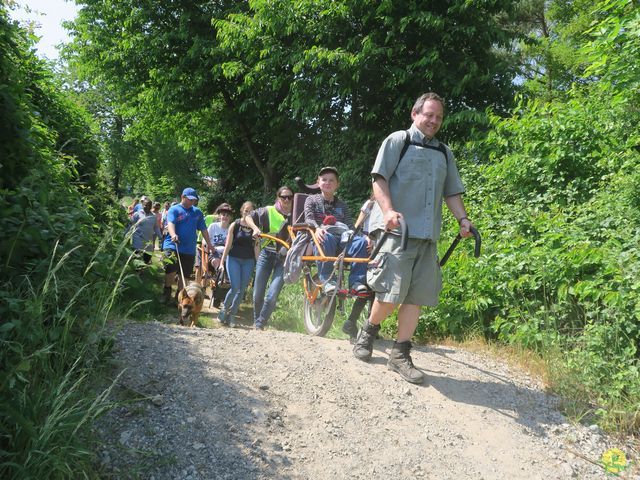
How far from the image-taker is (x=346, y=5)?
1034 centimetres

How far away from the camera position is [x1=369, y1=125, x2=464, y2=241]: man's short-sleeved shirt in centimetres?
394

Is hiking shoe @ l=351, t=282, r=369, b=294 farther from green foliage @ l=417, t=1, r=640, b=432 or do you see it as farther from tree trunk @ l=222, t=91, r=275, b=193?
tree trunk @ l=222, t=91, r=275, b=193

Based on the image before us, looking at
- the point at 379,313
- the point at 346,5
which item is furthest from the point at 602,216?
the point at 346,5

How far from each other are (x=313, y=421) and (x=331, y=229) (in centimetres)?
258

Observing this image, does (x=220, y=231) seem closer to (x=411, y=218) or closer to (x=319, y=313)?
(x=319, y=313)

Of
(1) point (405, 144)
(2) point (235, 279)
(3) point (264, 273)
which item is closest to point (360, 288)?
(1) point (405, 144)

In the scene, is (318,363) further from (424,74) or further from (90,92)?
(90,92)

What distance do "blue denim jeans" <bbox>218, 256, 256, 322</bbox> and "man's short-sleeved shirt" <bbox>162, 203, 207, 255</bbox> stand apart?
1.11 m

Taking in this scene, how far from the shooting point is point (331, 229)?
5520 millimetres

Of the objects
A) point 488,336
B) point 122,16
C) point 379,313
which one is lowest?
point 488,336

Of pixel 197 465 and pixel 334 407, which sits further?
pixel 334 407

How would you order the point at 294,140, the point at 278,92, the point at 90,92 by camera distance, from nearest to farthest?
the point at 278,92 → the point at 294,140 → the point at 90,92

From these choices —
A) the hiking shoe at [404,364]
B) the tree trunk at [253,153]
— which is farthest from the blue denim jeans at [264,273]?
the tree trunk at [253,153]

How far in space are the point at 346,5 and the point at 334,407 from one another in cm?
912
